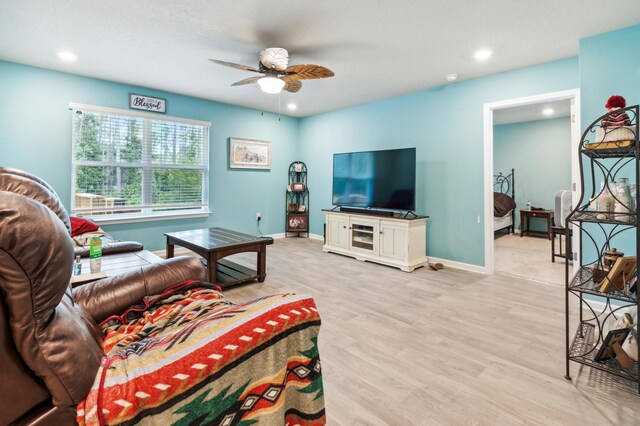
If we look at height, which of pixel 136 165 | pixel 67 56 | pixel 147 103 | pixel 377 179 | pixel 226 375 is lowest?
A: pixel 226 375

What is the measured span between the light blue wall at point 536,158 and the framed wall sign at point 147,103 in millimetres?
7139

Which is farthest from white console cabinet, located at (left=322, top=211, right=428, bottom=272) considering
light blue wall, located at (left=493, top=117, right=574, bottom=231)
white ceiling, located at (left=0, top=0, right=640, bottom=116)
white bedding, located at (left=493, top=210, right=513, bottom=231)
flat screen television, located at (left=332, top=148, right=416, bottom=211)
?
light blue wall, located at (left=493, top=117, right=574, bottom=231)

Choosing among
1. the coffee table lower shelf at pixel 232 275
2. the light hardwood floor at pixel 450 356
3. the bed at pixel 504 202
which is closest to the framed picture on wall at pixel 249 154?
the coffee table lower shelf at pixel 232 275

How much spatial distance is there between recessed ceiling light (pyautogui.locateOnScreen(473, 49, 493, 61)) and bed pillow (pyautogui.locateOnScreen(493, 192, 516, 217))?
3574mm

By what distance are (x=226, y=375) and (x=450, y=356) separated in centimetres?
182

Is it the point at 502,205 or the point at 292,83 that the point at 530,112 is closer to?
the point at 502,205

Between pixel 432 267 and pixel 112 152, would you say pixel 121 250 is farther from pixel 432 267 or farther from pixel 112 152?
pixel 432 267

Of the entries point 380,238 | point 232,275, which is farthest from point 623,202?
point 232,275

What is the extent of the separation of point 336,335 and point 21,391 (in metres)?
1.99

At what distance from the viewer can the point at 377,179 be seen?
4766mm

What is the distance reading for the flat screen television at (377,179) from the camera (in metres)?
4.39

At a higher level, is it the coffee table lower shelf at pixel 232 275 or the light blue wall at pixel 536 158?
the light blue wall at pixel 536 158

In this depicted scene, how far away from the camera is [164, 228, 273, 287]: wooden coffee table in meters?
3.23

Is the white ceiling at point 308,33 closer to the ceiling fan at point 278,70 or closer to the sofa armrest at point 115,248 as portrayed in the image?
the ceiling fan at point 278,70
